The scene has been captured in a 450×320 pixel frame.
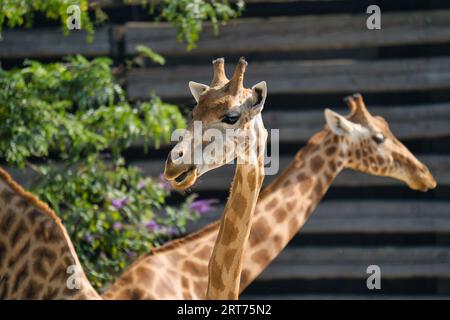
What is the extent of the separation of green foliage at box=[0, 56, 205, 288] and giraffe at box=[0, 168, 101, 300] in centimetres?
139

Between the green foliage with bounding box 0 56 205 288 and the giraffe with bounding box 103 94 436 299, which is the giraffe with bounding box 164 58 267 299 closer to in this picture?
the giraffe with bounding box 103 94 436 299

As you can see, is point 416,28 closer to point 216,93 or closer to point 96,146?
point 96,146

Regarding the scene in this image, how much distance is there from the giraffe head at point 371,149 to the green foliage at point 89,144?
118cm

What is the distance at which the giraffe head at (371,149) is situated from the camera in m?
8.12

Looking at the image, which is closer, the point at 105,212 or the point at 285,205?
the point at 285,205

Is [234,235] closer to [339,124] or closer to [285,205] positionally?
[285,205]

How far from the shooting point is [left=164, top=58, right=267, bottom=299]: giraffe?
5617 millimetres

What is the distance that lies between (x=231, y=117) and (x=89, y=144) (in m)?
3.01

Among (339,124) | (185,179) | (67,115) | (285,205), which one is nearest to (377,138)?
(339,124)

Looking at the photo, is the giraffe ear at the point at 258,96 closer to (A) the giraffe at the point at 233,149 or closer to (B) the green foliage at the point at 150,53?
(A) the giraffe at the point at 233,149

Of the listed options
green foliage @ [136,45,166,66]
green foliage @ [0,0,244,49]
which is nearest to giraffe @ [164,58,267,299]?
green foliage @ [0,0,244,49]

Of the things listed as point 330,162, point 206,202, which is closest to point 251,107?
point 330,162

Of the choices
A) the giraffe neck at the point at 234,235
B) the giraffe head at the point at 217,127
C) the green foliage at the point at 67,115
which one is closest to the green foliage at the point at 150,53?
the green foliage at the point at 67,115

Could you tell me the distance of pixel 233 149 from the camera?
5.71 metres
